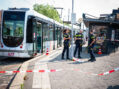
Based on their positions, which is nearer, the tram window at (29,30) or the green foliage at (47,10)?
the tram window at (29,30)

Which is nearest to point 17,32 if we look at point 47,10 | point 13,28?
point 13,28

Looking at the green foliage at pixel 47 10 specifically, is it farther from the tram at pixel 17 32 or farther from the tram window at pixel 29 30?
the tram window at pixel 29 30

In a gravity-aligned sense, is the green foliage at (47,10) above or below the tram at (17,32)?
above

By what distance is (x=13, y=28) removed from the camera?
9.12m

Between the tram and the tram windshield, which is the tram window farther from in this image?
the tram windshield

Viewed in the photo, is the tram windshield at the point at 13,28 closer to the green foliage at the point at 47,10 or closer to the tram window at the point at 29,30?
the tram window at the point at 29,30

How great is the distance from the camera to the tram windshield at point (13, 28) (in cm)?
907

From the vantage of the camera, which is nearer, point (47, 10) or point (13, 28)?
point (13, 28)

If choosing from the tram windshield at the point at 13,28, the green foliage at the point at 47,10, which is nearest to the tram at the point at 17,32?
the tram windshield at the point at 13,28

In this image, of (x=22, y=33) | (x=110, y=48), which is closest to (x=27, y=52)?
(x=22, y=33)

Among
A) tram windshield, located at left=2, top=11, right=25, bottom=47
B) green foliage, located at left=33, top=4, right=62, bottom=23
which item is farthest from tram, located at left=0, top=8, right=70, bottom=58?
green foliage, located at left=33, top=4, right=62, bottom=23

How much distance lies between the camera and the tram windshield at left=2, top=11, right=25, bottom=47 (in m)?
9.07

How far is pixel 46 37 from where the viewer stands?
12.1 metres

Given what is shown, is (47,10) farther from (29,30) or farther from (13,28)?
(29,30)
